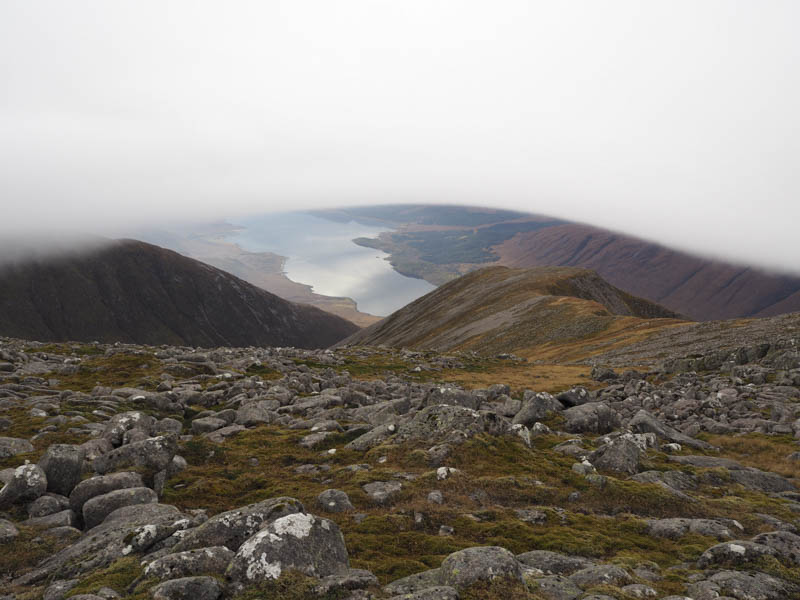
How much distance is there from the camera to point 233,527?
11.7 meters

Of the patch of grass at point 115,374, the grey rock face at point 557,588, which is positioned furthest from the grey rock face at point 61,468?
the patch of grass at point 115,374

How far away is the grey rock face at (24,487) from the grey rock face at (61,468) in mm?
416

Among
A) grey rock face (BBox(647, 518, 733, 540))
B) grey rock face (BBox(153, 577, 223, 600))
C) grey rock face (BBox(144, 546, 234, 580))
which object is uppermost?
grey rock face (BBox(153, 577, 223, 600))

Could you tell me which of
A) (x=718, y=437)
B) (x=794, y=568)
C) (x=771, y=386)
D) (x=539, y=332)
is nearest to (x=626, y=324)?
(x=539, y=332)

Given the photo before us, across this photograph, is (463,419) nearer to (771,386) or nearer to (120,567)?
(120,567)

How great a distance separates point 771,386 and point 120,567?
163ft

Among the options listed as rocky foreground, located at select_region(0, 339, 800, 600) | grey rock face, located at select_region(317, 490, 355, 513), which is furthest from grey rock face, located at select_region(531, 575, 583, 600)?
grey rock face, located at select_region(317, 490, 355, 513)

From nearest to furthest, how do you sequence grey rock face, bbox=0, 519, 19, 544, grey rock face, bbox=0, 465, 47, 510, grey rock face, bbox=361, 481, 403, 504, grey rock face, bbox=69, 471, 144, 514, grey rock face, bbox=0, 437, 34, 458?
grey rock face, bbox=0, 519, 19, 544
grey rock face, bbox=0, 465, 47, 510
grey rock face, bbox=69, 471, 144, 514
grey rock face, bbox=361, 481, 403, 504
grey rock face, bbox=0, 437, 34, 458

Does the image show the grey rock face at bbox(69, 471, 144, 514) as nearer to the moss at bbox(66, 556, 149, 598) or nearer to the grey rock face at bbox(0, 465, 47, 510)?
the grey rock face at bbox(0, 465, 47, 510)

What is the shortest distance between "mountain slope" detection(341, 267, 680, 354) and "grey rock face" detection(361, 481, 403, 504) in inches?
3637

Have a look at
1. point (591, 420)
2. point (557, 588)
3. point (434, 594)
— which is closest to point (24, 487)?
point (434, 594)

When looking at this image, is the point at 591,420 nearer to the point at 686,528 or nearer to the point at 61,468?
the point at 686,528

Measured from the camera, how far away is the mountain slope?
111 meters

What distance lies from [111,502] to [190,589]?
808cm
